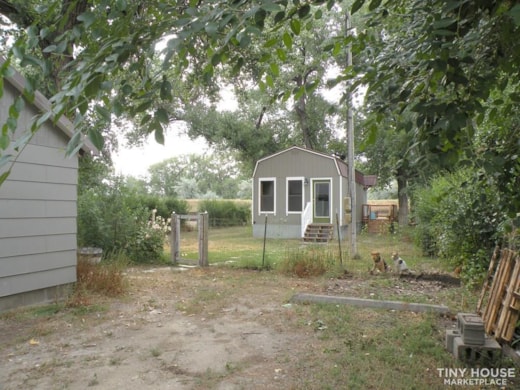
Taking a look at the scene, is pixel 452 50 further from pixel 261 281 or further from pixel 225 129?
pixel 225 129

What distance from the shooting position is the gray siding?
5.05 meters

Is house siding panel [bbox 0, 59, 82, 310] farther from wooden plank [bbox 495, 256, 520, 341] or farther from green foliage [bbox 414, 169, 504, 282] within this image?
green foliage [bbox 414, 169, 504, 282]

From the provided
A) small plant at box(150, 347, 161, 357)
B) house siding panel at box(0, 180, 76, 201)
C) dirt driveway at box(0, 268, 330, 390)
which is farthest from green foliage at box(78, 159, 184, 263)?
small plant at box(150, 347, 161, 357)

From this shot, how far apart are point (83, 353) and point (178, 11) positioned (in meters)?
3.45

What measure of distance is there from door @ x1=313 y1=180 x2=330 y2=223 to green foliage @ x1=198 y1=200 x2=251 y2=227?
30.0 feet

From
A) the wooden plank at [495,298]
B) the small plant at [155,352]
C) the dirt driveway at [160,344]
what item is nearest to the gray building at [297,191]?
the dirt driveway at [160,344]

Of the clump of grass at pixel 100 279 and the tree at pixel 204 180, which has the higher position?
the tree at pixel 204 180

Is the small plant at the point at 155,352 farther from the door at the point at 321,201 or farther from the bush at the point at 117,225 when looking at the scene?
the door at the point at 321,201

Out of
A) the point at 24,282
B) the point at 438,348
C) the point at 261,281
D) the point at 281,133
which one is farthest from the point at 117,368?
the point at 281,133

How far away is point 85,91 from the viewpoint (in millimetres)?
1235

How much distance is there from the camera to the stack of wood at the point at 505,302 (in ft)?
11.5

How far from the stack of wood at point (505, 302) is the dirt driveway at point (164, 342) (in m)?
1.70

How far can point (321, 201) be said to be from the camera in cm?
1716

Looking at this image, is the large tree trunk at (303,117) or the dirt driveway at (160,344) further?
the large tree trunk at (303,117)
